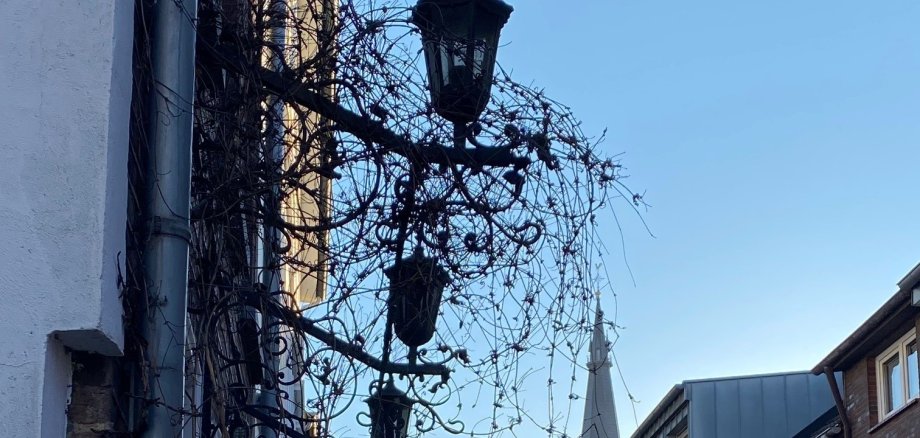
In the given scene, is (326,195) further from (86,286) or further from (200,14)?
(86,286)

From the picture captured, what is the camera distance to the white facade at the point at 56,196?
393 cm

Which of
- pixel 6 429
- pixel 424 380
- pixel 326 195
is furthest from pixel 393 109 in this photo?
pixel 6 429

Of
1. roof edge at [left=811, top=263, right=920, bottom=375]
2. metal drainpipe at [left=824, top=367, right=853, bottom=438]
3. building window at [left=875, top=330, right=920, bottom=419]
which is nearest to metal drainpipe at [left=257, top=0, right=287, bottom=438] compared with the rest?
roof edge at [left=811, top=263, right=920, bottom=375]

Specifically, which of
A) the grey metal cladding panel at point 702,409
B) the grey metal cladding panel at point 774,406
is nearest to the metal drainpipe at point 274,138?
the grey metal cladding panel at point 702,409

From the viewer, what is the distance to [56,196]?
13.4 feet

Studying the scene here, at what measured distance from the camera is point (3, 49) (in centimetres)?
421

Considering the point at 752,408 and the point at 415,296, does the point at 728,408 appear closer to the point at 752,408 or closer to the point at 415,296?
the point at 752,408

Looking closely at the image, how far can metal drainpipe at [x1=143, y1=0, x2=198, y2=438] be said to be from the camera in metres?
4.50

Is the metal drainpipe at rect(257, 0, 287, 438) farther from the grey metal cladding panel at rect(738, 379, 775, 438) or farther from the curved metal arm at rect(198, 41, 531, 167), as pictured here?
the grey metal cladding panel at rect(738, 379, 775, 438)

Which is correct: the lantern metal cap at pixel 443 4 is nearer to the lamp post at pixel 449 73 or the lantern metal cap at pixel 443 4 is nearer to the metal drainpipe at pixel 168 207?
the lamp post at pixel 449 73

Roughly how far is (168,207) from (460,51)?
1.43m

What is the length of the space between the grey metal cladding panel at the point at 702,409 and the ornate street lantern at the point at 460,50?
22.9 m

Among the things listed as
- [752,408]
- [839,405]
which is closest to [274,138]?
[839,405]

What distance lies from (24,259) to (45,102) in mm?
482
